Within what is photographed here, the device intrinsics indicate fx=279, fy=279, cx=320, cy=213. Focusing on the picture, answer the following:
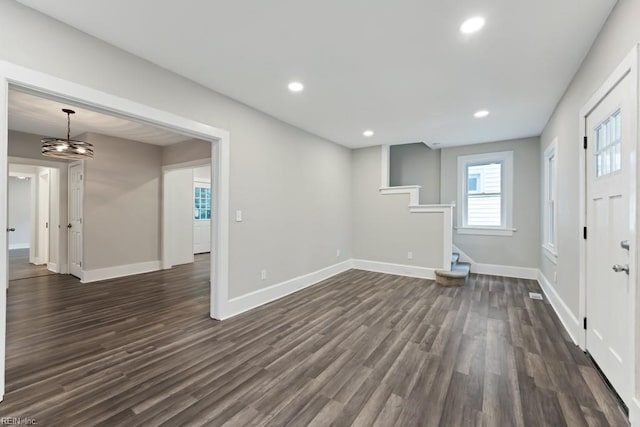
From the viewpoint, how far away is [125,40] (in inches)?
89.5

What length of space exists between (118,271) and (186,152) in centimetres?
264

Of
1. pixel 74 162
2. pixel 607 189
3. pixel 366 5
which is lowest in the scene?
pixel 607 189

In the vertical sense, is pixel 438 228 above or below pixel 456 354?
above

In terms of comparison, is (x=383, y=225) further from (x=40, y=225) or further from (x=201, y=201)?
(x=40, y=225)

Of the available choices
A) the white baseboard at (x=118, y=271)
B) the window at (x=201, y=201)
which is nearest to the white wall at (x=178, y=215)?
the white baseboard at (x=118, y=271)

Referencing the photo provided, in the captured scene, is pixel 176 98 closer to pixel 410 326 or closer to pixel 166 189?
pixel 410 326

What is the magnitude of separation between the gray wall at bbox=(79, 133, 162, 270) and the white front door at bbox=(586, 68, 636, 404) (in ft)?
22.5

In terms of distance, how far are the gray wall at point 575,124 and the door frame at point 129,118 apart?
3.42m

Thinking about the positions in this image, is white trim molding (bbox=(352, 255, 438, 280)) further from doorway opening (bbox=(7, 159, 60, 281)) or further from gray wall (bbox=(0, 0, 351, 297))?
doorway opening (bbox=(7, 159, 60, 281))

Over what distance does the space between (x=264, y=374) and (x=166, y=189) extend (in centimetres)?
527

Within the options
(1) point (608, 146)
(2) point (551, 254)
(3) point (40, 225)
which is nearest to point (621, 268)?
(1) point (608, 146)

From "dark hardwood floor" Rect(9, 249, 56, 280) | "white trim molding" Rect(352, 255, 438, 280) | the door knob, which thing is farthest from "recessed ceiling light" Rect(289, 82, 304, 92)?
"dark hardwood floor" Rect(9, 249, 56, 280)

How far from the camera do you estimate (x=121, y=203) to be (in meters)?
5.48

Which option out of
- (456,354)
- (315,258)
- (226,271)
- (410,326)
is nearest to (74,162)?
(226,271)
